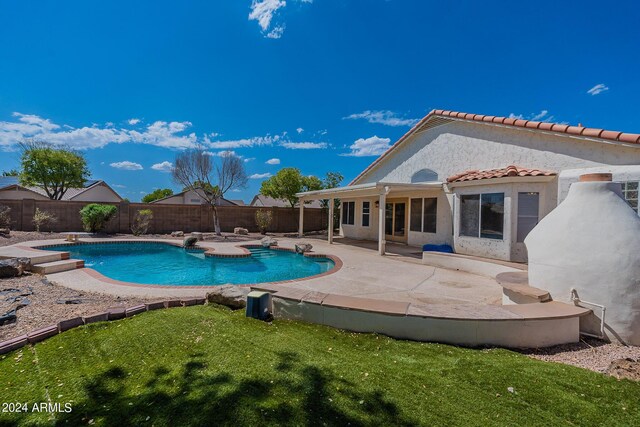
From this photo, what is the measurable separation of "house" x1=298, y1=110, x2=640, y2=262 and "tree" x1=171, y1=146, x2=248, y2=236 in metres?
10.7

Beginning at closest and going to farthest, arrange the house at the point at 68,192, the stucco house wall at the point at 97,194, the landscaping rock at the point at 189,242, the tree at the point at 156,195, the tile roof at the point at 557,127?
the tile roof at the point at 557,127 → the landscaping rock at the point at 189,242 → the house at the point at 68,192 → the stucco house wall at the point at 97,194 → the tree at the point at 156,195

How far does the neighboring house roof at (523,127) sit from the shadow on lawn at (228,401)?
10.8 meters

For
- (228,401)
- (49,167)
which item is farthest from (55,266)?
(49,167)

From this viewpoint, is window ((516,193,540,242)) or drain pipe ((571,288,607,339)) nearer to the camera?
drain pipe ((571,288,607,339))

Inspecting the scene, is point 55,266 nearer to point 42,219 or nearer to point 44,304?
point 44,304

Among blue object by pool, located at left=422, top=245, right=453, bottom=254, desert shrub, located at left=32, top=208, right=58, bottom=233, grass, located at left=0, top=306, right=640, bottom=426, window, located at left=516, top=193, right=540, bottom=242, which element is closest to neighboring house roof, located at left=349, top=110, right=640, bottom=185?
window, located at left=516, top=193, right=540, bottom=242

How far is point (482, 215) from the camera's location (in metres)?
11.1

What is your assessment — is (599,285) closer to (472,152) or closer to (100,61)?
(472,152)

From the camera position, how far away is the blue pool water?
405 inches

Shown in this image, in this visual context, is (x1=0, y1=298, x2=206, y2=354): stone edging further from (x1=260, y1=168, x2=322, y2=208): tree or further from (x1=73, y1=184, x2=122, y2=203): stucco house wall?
(x1=73, y1=184, x2=122, y2=203): stucco house wall

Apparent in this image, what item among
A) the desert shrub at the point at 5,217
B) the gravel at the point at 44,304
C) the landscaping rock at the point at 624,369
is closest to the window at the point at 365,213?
the gravel at the point at 44,304

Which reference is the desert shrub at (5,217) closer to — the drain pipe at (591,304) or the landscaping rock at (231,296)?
the landscaping rock at (231,296)

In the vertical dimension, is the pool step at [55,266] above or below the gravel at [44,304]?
above

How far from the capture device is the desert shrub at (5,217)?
17.8m
